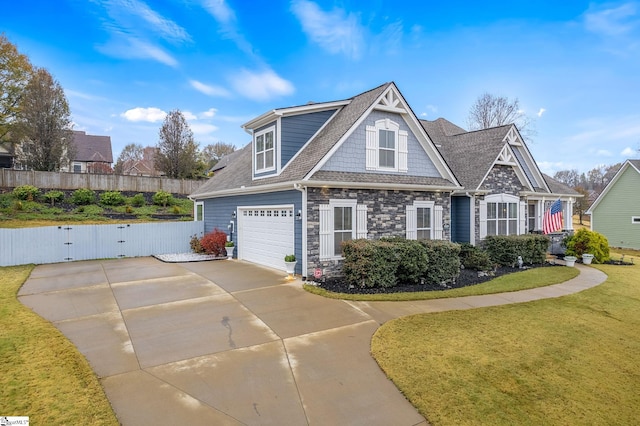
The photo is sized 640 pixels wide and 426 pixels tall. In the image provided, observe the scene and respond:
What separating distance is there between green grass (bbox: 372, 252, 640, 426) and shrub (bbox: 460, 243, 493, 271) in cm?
447

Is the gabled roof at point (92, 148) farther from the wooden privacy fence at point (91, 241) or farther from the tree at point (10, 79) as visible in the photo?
the wooden privacy fence at point (91, 241)

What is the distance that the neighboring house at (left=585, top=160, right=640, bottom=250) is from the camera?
23.1 meters

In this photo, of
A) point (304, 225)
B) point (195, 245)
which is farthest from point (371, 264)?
point (195, 245)

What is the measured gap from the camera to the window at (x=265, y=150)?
1218 centimetres

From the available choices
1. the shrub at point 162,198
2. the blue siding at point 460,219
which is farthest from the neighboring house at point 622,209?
the shrub at point 162,198

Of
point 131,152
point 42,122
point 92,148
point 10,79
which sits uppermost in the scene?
point 131,152

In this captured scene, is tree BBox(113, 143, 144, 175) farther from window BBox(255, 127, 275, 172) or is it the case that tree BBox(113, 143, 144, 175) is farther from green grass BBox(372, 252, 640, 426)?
green grass BBox(372, 252, 640, 426)

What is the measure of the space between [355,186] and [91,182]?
2316cm

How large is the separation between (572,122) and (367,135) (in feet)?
56.5

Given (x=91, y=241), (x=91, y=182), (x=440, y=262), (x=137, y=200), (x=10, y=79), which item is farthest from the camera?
(x=10, y=79)

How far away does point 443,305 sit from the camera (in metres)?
7.96

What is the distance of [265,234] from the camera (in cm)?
1267

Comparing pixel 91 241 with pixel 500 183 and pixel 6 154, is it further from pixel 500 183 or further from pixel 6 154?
A: pixel 6 154

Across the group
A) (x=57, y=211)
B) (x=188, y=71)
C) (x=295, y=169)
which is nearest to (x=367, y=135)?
(x=295, y=169)
